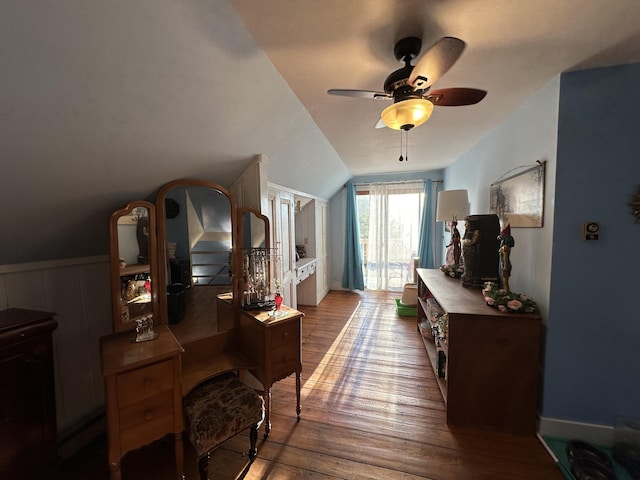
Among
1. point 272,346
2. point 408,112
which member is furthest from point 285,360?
point 408,112

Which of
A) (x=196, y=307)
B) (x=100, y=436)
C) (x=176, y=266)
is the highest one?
(x=176, y=266)

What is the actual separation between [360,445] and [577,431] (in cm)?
136

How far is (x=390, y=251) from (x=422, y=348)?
7.37 feet

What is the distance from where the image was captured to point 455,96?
1.31 meters

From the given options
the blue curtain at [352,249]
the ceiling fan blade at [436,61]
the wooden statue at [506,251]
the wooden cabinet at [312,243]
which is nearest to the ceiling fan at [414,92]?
the ceiling fan blade at [436,61]

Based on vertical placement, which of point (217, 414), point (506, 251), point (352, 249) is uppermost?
point (506, 251)

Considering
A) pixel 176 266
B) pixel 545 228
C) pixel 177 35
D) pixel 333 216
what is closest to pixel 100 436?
pixel 176 266

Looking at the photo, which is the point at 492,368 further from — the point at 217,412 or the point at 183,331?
the point at 183,331

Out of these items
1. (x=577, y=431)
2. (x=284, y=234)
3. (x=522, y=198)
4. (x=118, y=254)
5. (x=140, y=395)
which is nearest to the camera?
(x=140, y=395)

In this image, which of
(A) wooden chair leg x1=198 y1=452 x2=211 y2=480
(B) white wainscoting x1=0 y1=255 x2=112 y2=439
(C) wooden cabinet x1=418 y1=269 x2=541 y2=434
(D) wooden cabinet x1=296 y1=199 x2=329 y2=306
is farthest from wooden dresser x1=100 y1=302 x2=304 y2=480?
(D) wooden cabinet x1=296 y1=199 x2=329 y2=306

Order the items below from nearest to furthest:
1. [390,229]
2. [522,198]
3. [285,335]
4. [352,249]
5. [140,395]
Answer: [140,395], [285,335], [522,198], [390,229], [352,249]

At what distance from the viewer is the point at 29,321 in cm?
120

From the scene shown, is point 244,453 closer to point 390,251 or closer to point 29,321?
point 29,321

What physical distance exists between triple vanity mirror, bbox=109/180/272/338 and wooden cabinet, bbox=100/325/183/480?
0.30 m
